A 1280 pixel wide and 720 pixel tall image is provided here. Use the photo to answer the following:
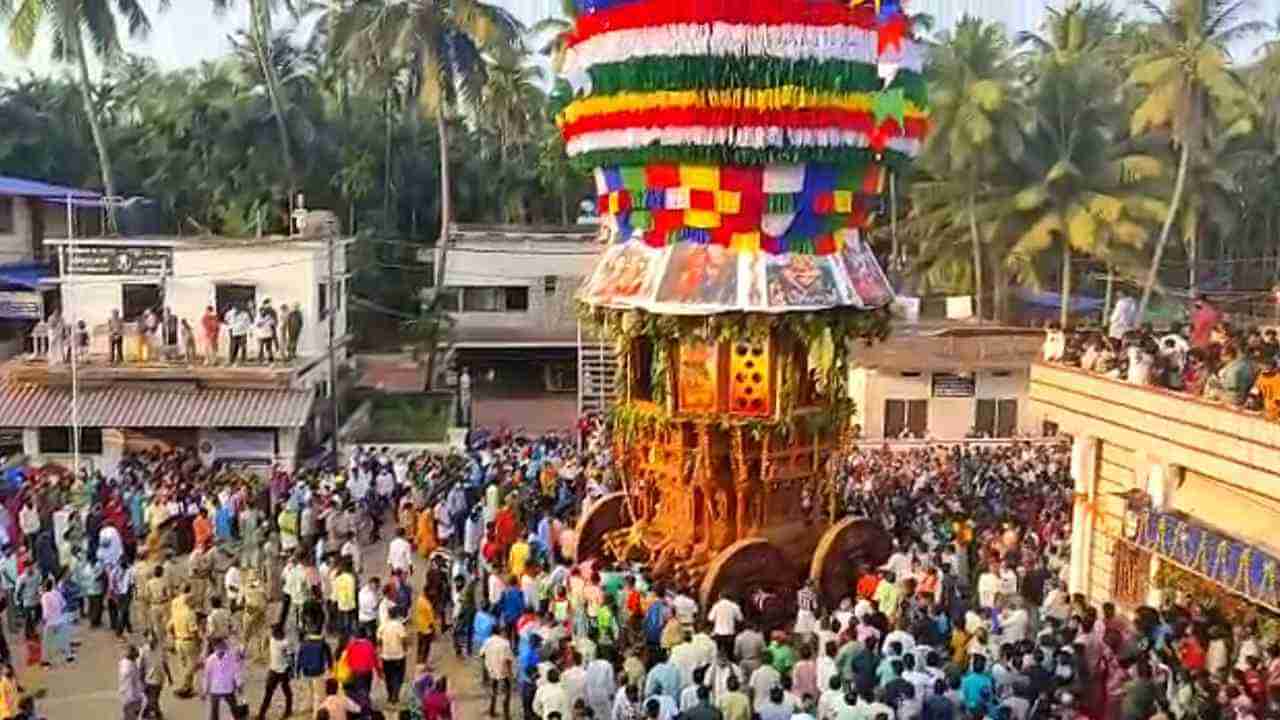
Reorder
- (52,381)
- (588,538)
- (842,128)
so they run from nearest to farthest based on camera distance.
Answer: (842,128), (588,538), (52,381)

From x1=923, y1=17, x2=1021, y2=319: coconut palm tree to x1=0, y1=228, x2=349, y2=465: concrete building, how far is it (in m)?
17.1

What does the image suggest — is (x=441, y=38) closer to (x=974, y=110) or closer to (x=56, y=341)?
(x=56, y=341)

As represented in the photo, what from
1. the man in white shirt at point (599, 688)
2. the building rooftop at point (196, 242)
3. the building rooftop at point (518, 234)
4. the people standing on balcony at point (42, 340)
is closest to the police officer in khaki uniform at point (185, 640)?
the man in white shirt at point (599, 688)

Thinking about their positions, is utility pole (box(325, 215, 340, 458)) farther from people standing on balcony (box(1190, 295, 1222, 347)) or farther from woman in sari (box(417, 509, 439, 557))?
people standing on balcony (box(1190, 295, 1222, 347))

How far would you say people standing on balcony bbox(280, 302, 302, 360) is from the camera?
84.7ft

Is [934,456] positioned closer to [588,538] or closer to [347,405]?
A: [588,538]

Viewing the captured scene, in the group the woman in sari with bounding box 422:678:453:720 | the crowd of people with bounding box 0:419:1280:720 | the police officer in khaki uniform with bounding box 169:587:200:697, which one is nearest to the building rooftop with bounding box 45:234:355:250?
the crowd of people with bounding box 0:419:1280:720

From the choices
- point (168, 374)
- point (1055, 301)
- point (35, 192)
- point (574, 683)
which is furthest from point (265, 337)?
point (1055, 301)

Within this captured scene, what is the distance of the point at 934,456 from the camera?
998 inches

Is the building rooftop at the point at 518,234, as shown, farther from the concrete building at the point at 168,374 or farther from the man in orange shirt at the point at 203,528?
the man in orange shirt at the point at 203,528

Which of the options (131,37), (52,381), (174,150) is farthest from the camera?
(174,150)

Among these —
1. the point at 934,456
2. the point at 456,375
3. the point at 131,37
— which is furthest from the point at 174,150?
the point at 934,456

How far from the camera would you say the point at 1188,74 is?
32.2 metres

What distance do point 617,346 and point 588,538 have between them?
8.19ft
